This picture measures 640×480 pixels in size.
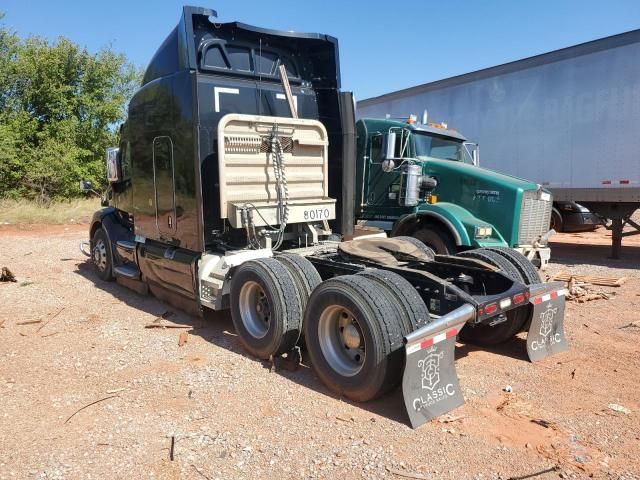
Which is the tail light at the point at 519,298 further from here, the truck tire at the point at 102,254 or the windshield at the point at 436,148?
the truck tire at the point at 102,254

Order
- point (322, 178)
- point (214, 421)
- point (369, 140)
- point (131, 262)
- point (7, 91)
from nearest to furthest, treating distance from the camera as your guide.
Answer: point (214, 421), point (322, 178), point (131, 262), point (369, 140), point (7, 91)

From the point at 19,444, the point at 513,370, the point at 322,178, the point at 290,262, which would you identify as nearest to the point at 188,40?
the point at 322,178

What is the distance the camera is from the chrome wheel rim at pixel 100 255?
8633 millimetres

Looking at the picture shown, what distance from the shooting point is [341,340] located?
14.2 feet

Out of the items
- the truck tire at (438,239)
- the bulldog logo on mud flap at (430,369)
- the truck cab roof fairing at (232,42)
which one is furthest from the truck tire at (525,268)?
the truck cab roof fairing at (232,42)

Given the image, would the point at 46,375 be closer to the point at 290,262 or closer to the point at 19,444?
the point at 19,444

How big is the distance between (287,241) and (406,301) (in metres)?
3.13

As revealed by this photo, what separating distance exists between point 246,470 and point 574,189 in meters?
10.1

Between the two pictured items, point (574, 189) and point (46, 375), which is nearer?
point (46, 375)

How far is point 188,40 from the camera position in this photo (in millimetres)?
5695

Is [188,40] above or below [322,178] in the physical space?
above

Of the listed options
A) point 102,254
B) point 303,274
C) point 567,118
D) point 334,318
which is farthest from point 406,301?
point 567,118

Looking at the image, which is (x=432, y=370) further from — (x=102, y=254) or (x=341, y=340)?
(x=102, y=254)

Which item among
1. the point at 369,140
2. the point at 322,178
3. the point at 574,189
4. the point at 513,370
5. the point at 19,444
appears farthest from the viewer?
the point at 574,189
